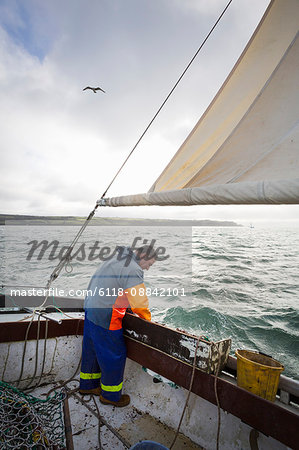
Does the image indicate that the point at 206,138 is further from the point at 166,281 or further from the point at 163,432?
the point at 166,281

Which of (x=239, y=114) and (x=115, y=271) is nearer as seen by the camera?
(x=239, y=114)

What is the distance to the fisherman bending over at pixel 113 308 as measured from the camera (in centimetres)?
259

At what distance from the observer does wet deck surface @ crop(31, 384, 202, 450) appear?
2.42 meters

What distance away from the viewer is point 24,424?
1.81 m

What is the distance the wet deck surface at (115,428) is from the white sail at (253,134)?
239cm

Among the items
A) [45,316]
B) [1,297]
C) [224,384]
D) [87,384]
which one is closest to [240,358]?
[224,384]

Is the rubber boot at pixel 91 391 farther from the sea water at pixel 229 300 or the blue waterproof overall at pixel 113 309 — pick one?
the sea water at pixel 229 300

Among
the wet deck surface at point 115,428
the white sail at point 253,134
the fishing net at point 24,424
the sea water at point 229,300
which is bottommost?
the sea water at point 229,300

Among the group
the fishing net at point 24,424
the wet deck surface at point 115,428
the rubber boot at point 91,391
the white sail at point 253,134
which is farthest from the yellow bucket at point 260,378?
the rubber boot at point 91,391

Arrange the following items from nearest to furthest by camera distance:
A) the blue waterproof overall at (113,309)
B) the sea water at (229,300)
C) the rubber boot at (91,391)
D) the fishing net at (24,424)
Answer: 1. the fishing net at (24,424)
2. the blue waterproof overall at (113,309)
3. the rubber boot at (91,391)
4. the sea water at (229,300)

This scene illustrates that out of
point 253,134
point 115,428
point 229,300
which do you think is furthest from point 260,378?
point 229,300

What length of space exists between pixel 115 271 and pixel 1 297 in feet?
9.32

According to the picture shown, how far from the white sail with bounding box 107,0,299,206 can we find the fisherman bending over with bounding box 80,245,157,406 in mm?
709

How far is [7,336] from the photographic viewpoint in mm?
3000
